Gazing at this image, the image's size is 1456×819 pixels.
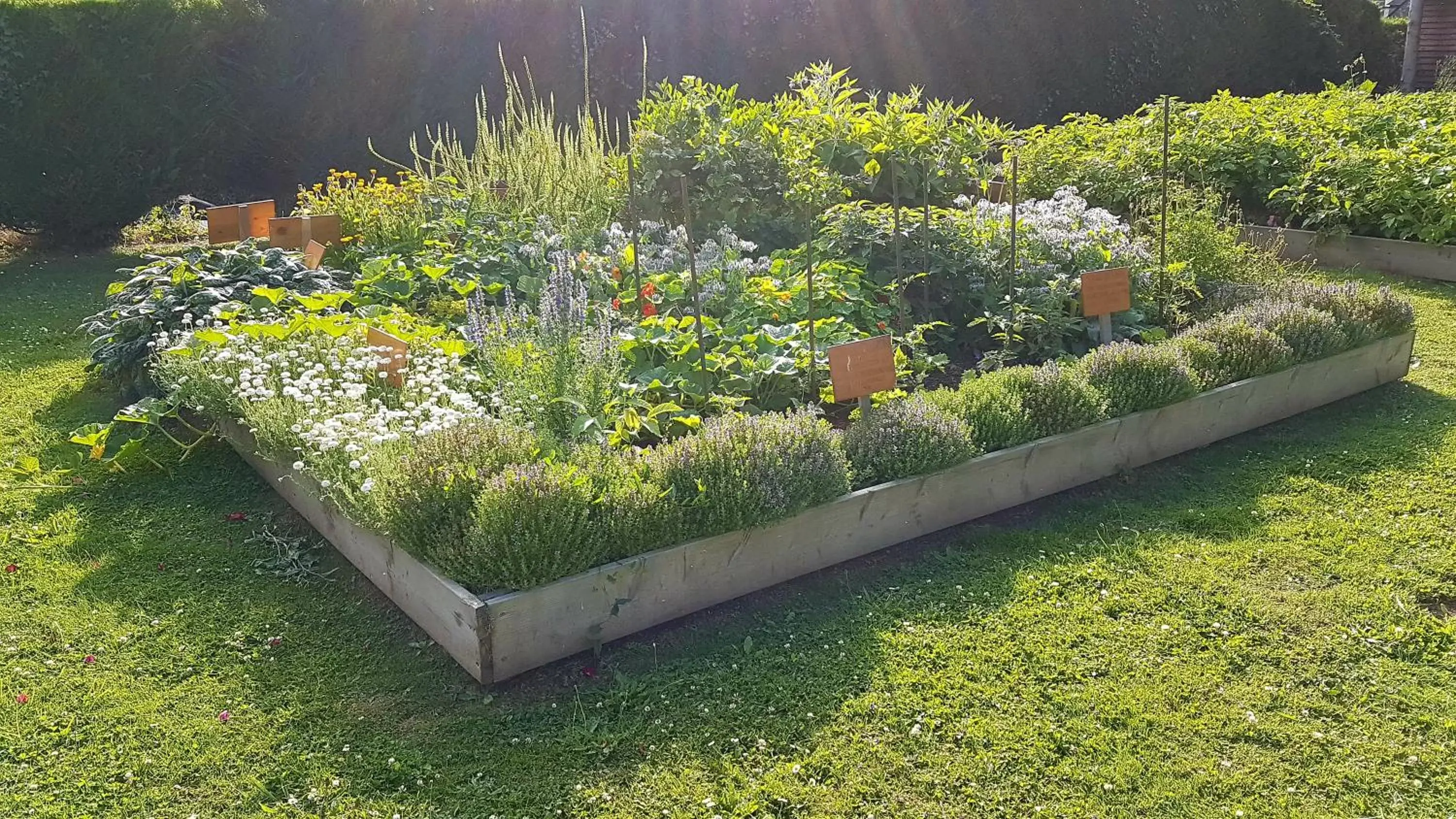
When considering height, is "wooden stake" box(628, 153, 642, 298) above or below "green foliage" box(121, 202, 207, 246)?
above

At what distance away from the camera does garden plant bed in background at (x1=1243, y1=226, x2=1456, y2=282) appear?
6500 millimetres

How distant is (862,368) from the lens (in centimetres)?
344

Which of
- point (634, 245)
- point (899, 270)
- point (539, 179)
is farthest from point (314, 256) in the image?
point (899, 270)

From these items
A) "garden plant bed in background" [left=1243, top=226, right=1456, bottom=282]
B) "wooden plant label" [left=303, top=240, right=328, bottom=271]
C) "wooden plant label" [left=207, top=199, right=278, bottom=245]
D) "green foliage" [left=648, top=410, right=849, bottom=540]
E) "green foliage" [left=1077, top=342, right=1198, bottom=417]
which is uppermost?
"wooden plant label" [left=207, top=199, right=278, bottom=245]

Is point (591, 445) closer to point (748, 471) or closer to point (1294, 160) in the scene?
point (748, 471)

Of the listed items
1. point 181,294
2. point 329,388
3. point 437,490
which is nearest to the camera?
point 437,490

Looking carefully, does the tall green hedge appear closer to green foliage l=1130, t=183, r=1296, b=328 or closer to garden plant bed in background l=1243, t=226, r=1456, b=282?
garden plant bed in background l=1243, t=226, r=1456, b=282

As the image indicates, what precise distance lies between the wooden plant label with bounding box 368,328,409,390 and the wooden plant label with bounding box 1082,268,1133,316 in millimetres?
2796

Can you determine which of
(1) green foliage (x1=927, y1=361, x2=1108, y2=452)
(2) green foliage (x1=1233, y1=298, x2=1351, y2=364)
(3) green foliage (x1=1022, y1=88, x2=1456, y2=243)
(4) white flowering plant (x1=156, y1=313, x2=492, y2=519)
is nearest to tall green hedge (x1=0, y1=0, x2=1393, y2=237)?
(3) green foliage (x1=1022, y1=88, x2=1456, y2=243)

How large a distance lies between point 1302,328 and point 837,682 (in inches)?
120

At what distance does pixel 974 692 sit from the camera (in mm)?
2695

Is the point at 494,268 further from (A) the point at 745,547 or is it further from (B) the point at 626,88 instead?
(B) the point at 626,88

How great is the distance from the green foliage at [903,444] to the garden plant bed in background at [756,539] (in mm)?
Result: 54

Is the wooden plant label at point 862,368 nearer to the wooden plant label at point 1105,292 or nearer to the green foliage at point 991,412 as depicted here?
the green foliage at point 991,412
